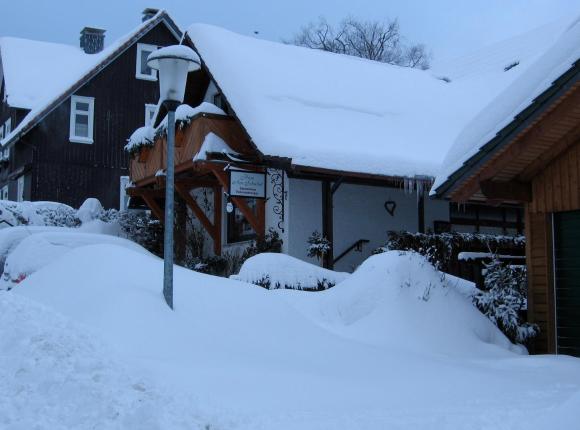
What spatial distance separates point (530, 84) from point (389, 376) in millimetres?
4201

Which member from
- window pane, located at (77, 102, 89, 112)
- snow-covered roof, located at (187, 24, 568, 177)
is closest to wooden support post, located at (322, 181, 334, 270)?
snow-covered roof, located at (187, 24, 568, 177)

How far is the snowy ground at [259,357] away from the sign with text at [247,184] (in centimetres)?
549

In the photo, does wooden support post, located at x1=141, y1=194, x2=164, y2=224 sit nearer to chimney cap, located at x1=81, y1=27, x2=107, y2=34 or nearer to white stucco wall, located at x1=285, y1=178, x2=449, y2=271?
white stucco wall, located at x1=285, y1=178, x2=449, y2=271

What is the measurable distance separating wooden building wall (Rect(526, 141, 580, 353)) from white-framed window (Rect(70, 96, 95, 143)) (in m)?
20.5

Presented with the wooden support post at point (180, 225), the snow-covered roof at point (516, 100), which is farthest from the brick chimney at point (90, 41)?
the snow-covered roof at point (516, 100)

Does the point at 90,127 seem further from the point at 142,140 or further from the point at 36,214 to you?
the point at 142,140

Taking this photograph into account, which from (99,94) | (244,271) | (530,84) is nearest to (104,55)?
(99,94)

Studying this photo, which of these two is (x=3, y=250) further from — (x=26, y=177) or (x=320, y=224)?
(x=26, y=177)

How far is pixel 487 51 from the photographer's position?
28984mm

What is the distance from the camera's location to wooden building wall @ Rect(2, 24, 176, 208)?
2673cm

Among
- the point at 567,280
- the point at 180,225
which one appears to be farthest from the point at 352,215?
the point at 567,280

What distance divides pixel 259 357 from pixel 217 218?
11.3 meters

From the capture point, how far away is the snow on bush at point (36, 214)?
20375 millimetres

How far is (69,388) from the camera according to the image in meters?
5.06
